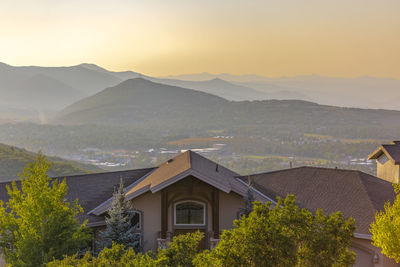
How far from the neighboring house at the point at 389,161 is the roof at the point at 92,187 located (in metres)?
12.2

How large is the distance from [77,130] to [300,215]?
181771mm

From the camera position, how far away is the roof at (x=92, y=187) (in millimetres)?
18861

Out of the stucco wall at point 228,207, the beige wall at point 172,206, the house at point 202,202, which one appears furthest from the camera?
the stucco wall at point 228,207

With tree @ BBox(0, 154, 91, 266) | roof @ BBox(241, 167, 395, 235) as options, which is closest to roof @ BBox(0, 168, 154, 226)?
tree @ BBox(0, 154, 91, 266)

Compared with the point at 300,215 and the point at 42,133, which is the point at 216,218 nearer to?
the point at 300,215

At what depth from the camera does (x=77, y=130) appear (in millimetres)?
183875

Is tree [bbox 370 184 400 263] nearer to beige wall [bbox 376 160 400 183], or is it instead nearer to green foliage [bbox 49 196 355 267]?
green foliage [bbox 49 196 355 267]

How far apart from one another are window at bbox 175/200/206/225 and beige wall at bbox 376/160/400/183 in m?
10.4

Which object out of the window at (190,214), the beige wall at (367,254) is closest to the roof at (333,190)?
the beige wall at (367,254)

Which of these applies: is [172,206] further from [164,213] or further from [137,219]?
[137,219]

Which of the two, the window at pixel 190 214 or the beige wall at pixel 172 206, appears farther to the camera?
the window at pixel 190 214

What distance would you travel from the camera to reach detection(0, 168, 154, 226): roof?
61.9 feet

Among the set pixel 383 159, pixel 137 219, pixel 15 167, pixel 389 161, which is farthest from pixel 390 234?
pixel 15 167

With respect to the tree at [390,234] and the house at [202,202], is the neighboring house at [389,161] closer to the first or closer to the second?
the house at [202,202]
